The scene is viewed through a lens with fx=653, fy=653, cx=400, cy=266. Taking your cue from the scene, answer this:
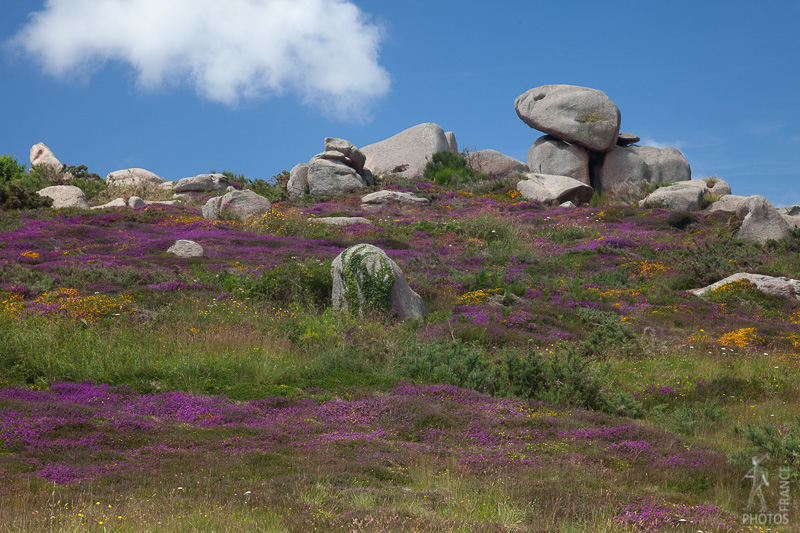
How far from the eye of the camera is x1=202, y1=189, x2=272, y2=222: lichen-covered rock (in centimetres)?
3136

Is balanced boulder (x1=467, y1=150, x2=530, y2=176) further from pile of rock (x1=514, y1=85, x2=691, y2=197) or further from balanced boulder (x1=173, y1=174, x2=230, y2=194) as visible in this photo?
balanced boulder (x1=173, y1=174, x2=230, y2=194)

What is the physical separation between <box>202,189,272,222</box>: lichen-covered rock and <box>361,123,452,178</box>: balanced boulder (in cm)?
1582

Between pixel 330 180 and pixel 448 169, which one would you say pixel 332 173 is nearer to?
pixel 330 180

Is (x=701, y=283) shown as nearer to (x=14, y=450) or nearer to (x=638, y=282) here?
(x=638, y=282)

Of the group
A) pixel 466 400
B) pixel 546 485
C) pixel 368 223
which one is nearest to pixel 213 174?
pixel 368 223

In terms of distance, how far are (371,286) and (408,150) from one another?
36370 mm

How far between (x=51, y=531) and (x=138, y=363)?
553cm

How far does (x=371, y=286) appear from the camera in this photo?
46.1ft

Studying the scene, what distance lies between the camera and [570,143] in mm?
49688

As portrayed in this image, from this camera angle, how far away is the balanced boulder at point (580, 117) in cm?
4831

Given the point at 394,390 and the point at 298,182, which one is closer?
the point at 394,390

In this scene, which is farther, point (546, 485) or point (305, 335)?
point (305, 335)

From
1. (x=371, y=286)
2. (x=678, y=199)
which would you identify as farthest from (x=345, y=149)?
(x=371, y=286)

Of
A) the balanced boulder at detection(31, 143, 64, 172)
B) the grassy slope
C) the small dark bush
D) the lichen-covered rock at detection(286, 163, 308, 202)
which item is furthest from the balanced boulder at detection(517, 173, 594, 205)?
the balanced boulder at detection(31, 143, 64, 172)
